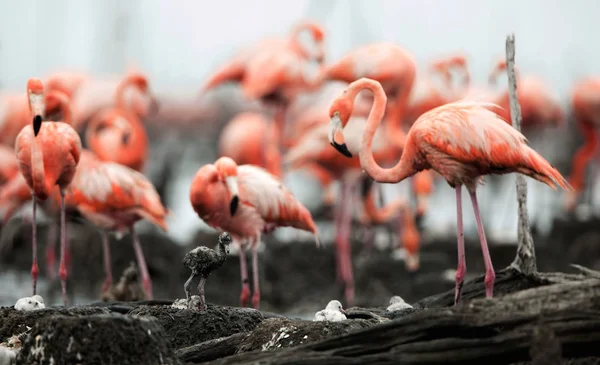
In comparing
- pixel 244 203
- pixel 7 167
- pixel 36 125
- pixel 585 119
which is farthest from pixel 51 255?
pixel 585 119

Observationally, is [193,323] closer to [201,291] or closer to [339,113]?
[201,291]

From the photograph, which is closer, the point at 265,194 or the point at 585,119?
the point at 265,194

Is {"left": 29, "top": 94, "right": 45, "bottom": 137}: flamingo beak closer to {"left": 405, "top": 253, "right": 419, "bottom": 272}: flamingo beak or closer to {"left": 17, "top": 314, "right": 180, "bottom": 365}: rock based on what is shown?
{"left": 17, "top": 314, "right": 180, "bottom": 365}: rock

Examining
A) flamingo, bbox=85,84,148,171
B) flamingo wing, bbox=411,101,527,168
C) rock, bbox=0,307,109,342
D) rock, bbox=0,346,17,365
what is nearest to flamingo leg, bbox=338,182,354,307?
flamingo, bbox=85,84,148,171

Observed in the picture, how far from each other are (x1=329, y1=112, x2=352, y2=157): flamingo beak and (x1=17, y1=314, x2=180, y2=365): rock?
2532 mm

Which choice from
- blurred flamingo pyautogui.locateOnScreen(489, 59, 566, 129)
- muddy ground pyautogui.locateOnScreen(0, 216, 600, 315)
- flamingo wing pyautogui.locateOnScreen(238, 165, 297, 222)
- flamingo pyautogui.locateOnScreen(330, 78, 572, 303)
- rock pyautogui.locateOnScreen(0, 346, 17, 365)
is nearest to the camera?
rock pyautogui.locateOnScreen(0, 346, 17, 365)

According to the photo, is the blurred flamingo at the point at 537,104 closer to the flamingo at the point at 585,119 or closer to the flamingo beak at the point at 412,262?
the flamingo at the point at 585,119

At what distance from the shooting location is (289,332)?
5.55 metres

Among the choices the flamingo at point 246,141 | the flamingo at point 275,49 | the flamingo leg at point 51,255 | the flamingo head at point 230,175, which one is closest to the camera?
the flamingo head at point 230,175

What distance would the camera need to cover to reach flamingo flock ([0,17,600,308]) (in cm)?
684

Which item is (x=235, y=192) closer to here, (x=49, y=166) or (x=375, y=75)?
(x=49, y=166)

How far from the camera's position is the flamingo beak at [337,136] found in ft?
23.5

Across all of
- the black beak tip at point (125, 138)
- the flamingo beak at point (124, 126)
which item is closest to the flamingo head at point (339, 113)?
the flamingo beak at point (124, 126)

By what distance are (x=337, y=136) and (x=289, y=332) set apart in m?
1.98
